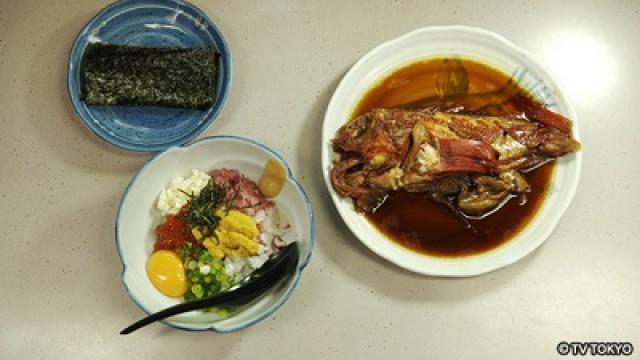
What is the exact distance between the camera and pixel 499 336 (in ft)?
11.3

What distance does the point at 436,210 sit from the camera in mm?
A: 3385

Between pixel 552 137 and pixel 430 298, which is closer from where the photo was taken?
pixel 552 137

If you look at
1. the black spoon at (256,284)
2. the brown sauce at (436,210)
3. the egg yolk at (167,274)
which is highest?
the brown sauce at (436,210)

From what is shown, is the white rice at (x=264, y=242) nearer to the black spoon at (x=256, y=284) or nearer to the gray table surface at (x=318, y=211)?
the black spoon at (x=256, y=284)

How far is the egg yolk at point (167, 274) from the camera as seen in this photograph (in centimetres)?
324

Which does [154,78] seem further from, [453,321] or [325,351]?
[453,321]

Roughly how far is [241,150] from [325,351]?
1154 mm

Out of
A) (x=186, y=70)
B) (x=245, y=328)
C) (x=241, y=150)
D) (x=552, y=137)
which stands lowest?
(x=245, y=328)

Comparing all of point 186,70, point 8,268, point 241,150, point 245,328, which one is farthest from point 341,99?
point 8,268

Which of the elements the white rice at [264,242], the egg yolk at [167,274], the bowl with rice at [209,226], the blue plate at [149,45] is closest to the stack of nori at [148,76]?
the blue plate at [149,45]

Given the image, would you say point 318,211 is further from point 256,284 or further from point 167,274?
point 167,274

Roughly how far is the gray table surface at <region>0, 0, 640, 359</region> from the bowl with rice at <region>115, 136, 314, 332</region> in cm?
25

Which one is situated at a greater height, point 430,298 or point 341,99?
point 341,99

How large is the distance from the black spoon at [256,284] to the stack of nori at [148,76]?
2.94 feet
